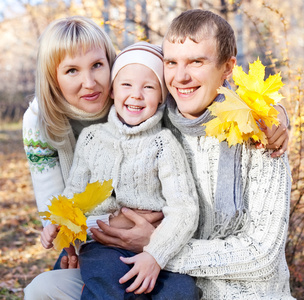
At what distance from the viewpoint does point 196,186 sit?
2689 mm

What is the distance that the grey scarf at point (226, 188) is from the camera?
99.3 inches

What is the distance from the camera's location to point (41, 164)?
3.03m

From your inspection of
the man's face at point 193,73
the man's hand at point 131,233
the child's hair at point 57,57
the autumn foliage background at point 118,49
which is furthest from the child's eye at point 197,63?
the autumn foliage background at point 118,49

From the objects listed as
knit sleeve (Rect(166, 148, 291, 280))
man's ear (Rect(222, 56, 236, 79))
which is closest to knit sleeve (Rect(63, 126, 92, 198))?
knit sleeve (Rect(166, 148, 291, 280))

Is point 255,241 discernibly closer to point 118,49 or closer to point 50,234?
point 50,234

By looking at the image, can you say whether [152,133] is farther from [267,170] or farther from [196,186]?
[267,170]

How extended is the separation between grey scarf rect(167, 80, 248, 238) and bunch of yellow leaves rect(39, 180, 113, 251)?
620 mm

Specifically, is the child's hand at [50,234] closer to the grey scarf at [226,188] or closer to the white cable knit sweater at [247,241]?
the white cable knit sweater at [247,241]

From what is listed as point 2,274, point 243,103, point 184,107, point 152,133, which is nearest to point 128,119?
point 152,133

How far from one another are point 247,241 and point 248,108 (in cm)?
74

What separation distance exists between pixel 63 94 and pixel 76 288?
4.01 feet

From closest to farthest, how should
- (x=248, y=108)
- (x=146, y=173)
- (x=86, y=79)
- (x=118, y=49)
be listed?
(x=248, y=108) < (x=146, y=173) < (x=86, y=79) < (x=118, y=49)

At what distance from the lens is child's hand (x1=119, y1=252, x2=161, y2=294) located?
2.28 m

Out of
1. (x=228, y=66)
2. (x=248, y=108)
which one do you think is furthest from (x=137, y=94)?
(x=248, y=108)
